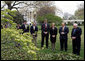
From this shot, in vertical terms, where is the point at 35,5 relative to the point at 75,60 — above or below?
above

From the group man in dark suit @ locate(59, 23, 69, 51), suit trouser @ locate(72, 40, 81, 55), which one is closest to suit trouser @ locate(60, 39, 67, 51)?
man in dark suit @ locate(59, 23, 69, 51)

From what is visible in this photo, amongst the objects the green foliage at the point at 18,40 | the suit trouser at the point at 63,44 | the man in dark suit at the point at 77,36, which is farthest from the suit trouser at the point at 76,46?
the green foliage at the point at 18,40

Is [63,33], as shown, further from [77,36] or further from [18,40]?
[18,40]

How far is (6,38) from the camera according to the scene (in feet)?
12.5

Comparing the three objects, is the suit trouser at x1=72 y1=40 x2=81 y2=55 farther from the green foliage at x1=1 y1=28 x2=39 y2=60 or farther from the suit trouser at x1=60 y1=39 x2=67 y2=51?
the green foliage at x1=1 y1=28 x2=39 y2=60

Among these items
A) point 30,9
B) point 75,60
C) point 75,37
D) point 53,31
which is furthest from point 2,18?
point 30,9

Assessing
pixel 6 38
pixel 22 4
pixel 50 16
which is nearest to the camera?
pixel 6 38

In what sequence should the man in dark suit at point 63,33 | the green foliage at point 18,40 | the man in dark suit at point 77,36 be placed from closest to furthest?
the green foliage at point 18,40 → the man in dark suit at point 77,36 → the man in dark suit at point 63,33

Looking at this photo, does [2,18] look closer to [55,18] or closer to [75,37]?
[75,37]

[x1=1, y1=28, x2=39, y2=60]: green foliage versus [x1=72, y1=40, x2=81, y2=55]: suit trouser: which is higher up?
[x1=1, y1=28, x2=39, y2=60]: green foliage

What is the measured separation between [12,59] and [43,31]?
3.05 metres

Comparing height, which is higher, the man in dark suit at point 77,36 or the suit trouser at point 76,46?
the man in dark suit at point 77,36

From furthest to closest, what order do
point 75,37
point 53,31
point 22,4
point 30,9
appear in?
point 30,9
point 22,4
point 53,31
point 75,37

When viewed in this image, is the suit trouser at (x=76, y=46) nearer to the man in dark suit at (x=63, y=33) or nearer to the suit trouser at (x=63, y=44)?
the man in dark suit at (x=63, y=33)
